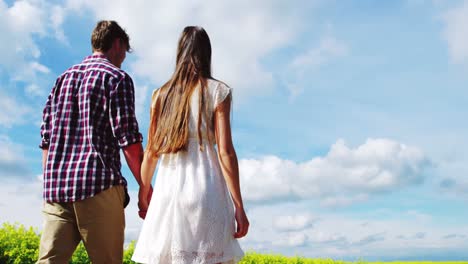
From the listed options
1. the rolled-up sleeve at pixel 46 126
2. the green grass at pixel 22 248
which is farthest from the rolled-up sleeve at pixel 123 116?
the green grass at pixel 22 248

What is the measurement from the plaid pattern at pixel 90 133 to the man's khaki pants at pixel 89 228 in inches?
3.1

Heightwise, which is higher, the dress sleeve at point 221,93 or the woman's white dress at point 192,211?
the dress sleeve at point 221,93

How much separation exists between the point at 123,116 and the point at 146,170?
0.49m

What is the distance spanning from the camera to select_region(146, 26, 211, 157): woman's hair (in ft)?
13.2

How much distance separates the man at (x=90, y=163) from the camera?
12.6 ft

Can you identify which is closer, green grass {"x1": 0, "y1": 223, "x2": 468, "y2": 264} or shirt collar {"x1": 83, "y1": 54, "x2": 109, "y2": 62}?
shirt collar {"x1": 83, "y1": 54, "x2": 109, "y2": 62}

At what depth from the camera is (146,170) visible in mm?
4145

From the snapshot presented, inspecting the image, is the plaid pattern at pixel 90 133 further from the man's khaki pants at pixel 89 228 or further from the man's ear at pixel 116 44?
the man's ear at pixel 116 44

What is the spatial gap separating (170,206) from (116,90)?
96 cm

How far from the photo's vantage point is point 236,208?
3.97 metres

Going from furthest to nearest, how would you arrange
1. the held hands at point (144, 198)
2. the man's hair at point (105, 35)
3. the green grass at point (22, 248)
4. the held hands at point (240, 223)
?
the green grass at point (22, 248) < the man's hair at point (105, 35) < the held hands at point (144, 198) < the held hands at point (240, 223)

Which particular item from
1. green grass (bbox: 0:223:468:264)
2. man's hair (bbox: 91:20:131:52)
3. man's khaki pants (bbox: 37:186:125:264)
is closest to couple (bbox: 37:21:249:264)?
man's khaki pants (bbox: 37:186:125:264)

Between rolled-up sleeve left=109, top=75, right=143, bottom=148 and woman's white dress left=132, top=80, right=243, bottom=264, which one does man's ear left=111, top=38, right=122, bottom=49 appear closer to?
rolled-up sleeve left=109, top=75, right=143, bottom=148

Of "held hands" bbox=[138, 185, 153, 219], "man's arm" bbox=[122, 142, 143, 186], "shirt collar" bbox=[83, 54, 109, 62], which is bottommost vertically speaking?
"held hands" bbox=[138, 185, 153, 219]
